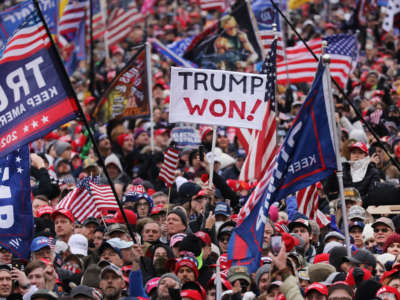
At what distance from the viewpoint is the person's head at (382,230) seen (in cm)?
1391

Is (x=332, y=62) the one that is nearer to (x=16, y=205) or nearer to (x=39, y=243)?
(x=39, y=243)

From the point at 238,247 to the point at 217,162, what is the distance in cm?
598

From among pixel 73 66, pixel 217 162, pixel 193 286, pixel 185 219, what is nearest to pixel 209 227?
pixel 185 219

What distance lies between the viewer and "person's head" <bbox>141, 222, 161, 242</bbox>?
1394 cm

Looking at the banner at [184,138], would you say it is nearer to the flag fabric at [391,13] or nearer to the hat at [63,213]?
the hat at [63,213]

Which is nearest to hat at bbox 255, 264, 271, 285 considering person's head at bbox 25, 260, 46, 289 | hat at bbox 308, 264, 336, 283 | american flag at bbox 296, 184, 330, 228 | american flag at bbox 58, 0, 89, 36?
hat at bbox 308, 264, 336, 283

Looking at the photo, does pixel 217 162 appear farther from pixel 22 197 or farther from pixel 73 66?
pixel 73 66

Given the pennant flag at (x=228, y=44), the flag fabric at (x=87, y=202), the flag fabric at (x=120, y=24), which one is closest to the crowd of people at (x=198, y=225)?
the flag fabric at (x=87, y=202)

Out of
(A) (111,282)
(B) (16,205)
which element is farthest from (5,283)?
(B) (16,205)

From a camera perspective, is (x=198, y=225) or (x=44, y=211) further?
(x=44, y=211)

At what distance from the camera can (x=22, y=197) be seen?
12.6m

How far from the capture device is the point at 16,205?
12.5 metres

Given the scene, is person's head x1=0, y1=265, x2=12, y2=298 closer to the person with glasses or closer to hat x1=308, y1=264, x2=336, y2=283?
hat x1=308, y1=264, x2=336, y2=283

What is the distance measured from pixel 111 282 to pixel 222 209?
3815 mm
